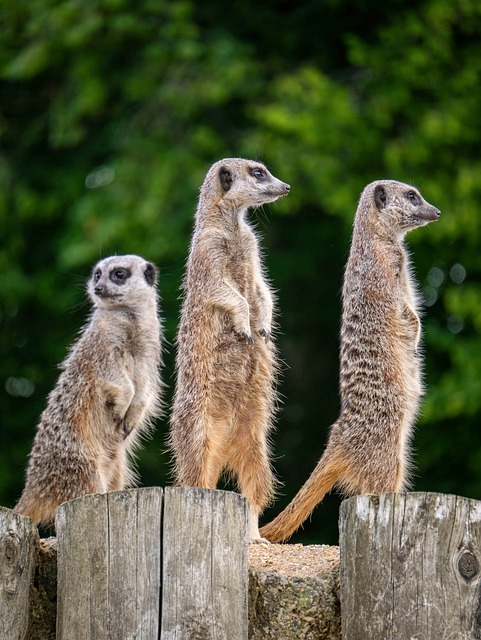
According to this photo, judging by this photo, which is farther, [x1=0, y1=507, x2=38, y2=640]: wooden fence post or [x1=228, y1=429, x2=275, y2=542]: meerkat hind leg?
[x1=228, y1=429, x2=275, y2=542]: meerkat hind leg

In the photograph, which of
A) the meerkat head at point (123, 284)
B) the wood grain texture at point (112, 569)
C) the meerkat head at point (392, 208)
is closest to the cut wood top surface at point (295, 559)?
the wood grain texture at point (112, 569)

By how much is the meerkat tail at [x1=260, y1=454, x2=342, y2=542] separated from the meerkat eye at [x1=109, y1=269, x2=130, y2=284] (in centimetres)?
163

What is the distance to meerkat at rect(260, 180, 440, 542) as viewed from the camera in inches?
221

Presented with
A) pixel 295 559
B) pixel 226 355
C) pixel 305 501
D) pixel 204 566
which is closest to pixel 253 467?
pixel 305 501

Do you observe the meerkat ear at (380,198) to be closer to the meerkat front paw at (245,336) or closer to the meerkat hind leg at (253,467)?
the meerkat front paw at (245,336)

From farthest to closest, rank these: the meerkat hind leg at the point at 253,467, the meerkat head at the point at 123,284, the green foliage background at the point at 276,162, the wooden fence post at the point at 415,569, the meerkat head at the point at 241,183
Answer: the green foliage background at the point at 276,162
the meerkat head at the point at 123,284
the meerkat head at the point at 241,183
the meerkat hind leg at the point at 253,467
the wooden fence post at the point at 415,569

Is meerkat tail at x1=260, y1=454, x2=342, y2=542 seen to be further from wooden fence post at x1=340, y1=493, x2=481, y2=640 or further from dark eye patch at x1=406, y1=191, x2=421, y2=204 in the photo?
wooden fence post at x1=340, y1=493, x2=481, y2=640

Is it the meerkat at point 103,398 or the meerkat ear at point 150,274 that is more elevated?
the meerkat ear at point 150,274

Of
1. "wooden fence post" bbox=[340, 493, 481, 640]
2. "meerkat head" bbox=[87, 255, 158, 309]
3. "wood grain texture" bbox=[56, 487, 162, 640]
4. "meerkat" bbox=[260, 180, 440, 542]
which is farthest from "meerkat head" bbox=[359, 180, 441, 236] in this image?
"wood grain texture" bbox=[56, 487, 162, 640]

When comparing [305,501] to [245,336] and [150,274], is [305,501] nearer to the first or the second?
[245,336]

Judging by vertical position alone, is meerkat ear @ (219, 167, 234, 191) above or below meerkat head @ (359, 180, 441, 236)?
above

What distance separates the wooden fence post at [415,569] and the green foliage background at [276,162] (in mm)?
6639

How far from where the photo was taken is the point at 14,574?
4.06m

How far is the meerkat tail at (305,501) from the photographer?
557 cm
